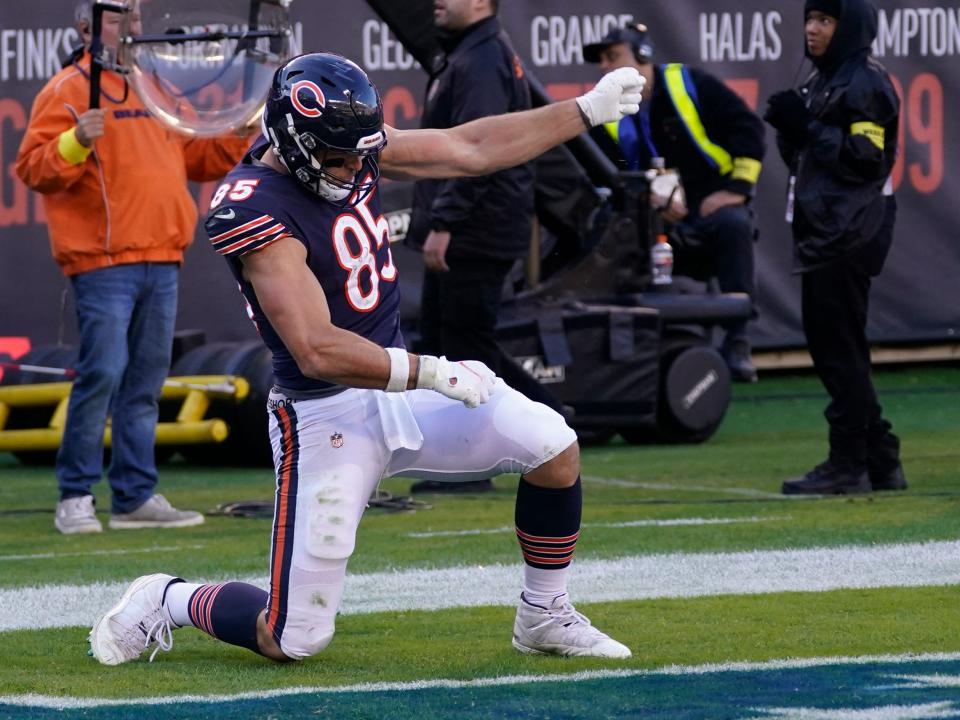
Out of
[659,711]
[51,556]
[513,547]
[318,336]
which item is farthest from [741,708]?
[51,556]

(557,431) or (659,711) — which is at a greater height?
(557,431)

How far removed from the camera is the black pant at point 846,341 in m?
7.24

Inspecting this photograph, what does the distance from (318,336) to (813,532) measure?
2751 mm

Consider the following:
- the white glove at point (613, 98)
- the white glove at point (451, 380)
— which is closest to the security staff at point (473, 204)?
the white glove at point (613, 98)

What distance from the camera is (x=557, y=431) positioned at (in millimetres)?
4152

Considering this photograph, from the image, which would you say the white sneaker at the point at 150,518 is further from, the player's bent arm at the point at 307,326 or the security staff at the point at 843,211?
the player's bent arm at the point at 307,326

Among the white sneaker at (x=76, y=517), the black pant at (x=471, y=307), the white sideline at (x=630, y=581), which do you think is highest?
the black pant at (x=471, y=307)

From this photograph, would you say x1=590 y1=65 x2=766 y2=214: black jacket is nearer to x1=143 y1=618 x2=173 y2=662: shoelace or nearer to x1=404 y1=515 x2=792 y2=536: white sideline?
x1=404 y1=515 x2=792 y2=536: white sideline

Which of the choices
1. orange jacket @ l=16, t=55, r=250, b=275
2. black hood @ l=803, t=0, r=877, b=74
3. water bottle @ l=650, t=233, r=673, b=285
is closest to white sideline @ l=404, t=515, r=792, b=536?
orange jacket @ l=16, t=55, r=250, b=275

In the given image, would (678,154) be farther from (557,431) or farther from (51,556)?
(557,431)

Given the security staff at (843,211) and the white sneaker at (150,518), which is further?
the security staff at (843,211)

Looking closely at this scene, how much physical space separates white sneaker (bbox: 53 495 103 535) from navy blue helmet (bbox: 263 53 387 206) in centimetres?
308

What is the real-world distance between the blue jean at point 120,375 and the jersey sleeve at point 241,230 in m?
2.89

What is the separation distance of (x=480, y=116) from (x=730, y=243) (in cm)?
383
